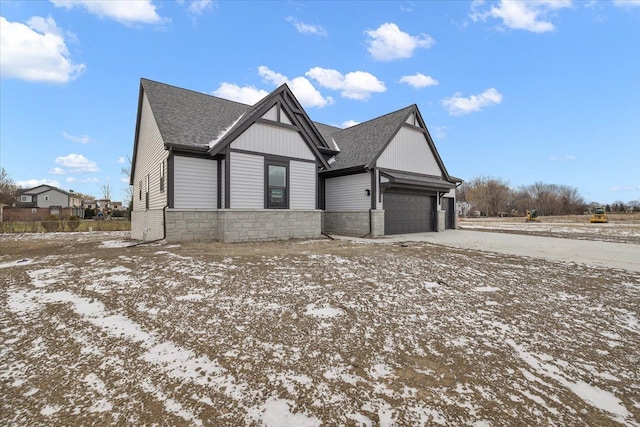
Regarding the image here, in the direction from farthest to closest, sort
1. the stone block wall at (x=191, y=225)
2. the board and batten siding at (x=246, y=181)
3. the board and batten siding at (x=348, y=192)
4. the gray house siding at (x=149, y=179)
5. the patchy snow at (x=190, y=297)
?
the board and batten siding at (x=348, y=192), the gray house siding at (x=149, y=179), the board and batten siding at (x=246, y=181), the stone block wall at (x=191, y=225), the patchy snow at (x=190, y=297)

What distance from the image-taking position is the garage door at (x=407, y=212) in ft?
52.1

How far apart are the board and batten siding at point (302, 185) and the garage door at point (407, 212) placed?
456cm

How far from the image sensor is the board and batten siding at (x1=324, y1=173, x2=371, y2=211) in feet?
48.9

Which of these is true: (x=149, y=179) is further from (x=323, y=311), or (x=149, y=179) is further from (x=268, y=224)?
(x=323, y=311)

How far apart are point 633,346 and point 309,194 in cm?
1129

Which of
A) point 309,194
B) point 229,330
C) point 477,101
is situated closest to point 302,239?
point 309,194

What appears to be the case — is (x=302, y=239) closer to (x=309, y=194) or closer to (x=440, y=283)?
(x=309, y=194)

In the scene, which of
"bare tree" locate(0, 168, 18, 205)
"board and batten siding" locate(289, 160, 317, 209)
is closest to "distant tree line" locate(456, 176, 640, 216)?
"board and batten siding" locate(289, 160, 317, 209)

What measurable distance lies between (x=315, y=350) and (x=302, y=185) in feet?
34.7

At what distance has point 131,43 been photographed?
14.4 meters

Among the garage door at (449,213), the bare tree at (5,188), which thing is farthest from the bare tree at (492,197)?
the bare tree at (5,188)

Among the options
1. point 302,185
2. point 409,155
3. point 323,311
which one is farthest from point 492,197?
point 323,311

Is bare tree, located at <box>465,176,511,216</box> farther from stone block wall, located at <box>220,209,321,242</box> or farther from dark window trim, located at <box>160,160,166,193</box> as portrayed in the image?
dark window trim, located at <box>160,160,166,193</box>

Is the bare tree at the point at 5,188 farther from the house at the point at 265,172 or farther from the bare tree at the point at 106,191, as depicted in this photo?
the house at the point at 265,172
